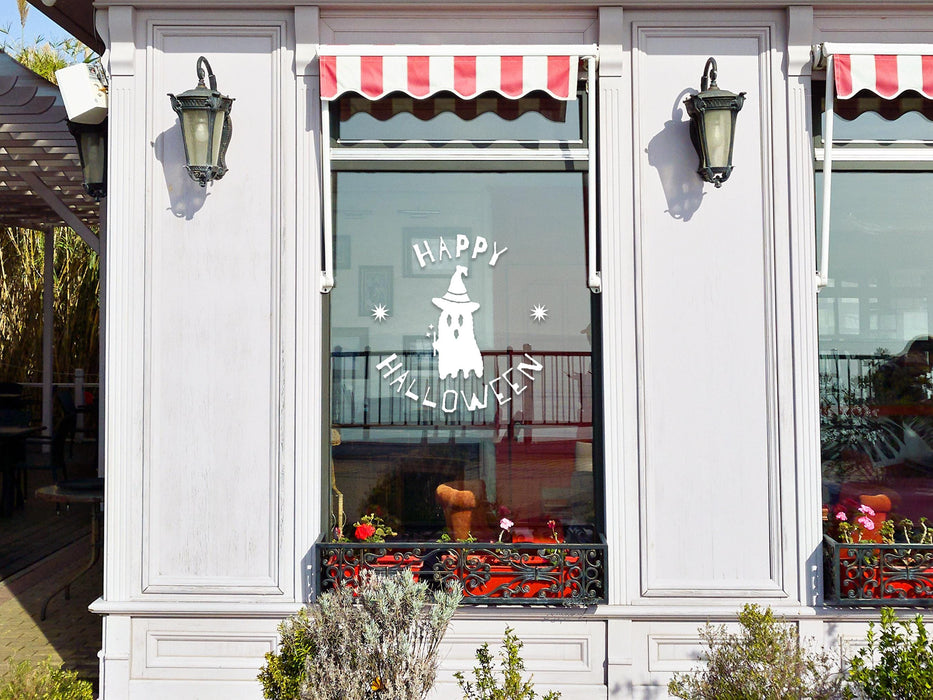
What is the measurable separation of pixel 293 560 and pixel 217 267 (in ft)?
5.55

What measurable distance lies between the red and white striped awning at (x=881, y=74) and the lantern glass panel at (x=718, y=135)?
639 mm

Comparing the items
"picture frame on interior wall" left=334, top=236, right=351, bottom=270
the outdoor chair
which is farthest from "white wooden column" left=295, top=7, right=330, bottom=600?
the outdoor chair

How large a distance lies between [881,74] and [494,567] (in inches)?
133

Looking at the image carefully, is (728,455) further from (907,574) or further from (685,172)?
(685,172)

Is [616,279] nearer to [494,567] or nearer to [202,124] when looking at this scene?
[494,567]

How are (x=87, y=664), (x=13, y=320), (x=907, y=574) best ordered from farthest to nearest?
(x=13, y=320), (x=87, y=664), (x=907, y=574)

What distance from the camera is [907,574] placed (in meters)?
4.12

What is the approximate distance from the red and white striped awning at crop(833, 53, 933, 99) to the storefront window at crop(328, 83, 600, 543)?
1.42 meters

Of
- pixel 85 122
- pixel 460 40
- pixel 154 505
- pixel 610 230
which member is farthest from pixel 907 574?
pixel 85 122

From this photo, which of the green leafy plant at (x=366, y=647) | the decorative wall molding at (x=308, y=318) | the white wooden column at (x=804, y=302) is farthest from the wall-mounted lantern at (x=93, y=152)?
the white wooden column at (x=804, y=302)

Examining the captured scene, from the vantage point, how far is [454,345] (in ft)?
14.7

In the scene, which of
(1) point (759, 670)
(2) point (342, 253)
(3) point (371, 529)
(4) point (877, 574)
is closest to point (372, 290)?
(2) point (342, 253)

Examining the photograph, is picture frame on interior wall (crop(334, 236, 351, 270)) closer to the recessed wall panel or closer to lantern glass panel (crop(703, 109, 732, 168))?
the recessed wall panel

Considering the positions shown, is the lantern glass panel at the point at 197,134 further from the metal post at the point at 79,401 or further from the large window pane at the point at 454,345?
the metal post at the point at 79,401
